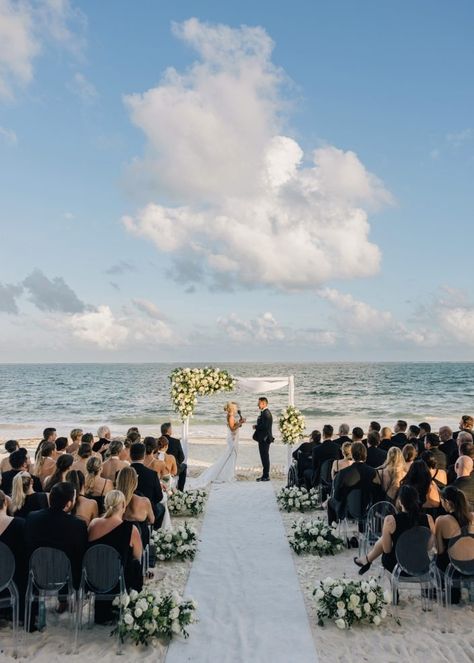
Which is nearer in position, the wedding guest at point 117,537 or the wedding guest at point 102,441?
the wedding guest at point 117,537

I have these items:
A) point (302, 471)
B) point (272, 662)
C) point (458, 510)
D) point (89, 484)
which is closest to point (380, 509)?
point (458, 510)

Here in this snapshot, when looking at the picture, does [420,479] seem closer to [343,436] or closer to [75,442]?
[343,436]

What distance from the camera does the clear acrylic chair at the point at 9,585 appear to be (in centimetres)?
462

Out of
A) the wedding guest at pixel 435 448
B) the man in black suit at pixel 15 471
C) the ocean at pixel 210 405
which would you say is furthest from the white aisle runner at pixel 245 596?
the ocean at pixel 210 405

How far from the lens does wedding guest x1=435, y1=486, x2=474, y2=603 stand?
5.42 m

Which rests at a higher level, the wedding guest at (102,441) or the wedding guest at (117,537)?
the wedding guest at (102,441)

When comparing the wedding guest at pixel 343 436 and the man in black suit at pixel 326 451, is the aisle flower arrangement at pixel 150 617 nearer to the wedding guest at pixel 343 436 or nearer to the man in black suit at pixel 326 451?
the man in black suit at pixel 326 451

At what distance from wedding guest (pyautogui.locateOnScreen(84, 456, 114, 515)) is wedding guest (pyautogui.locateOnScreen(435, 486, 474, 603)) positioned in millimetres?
3618

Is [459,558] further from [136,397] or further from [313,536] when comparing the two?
[136,397]

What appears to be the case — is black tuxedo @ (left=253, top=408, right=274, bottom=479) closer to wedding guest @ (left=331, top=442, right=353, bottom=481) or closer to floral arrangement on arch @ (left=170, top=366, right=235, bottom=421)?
floral arrangement on arch @ (left=170, top=366, right=235, bottom=421)

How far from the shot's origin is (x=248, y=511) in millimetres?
10055

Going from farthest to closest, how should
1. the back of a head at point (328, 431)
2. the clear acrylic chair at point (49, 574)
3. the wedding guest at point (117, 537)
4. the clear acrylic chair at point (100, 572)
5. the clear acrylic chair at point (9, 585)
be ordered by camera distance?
the back of a head at point (328, 431)
the wedding guest at point (117, 537)
the clear acrylic chair at point (100, 572)
the clear acrylic chair at point (49, 574)
the clear acrylic chair at point (9, 585)

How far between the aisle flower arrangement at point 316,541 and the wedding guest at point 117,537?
2866 millimetres

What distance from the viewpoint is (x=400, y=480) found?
708cm
